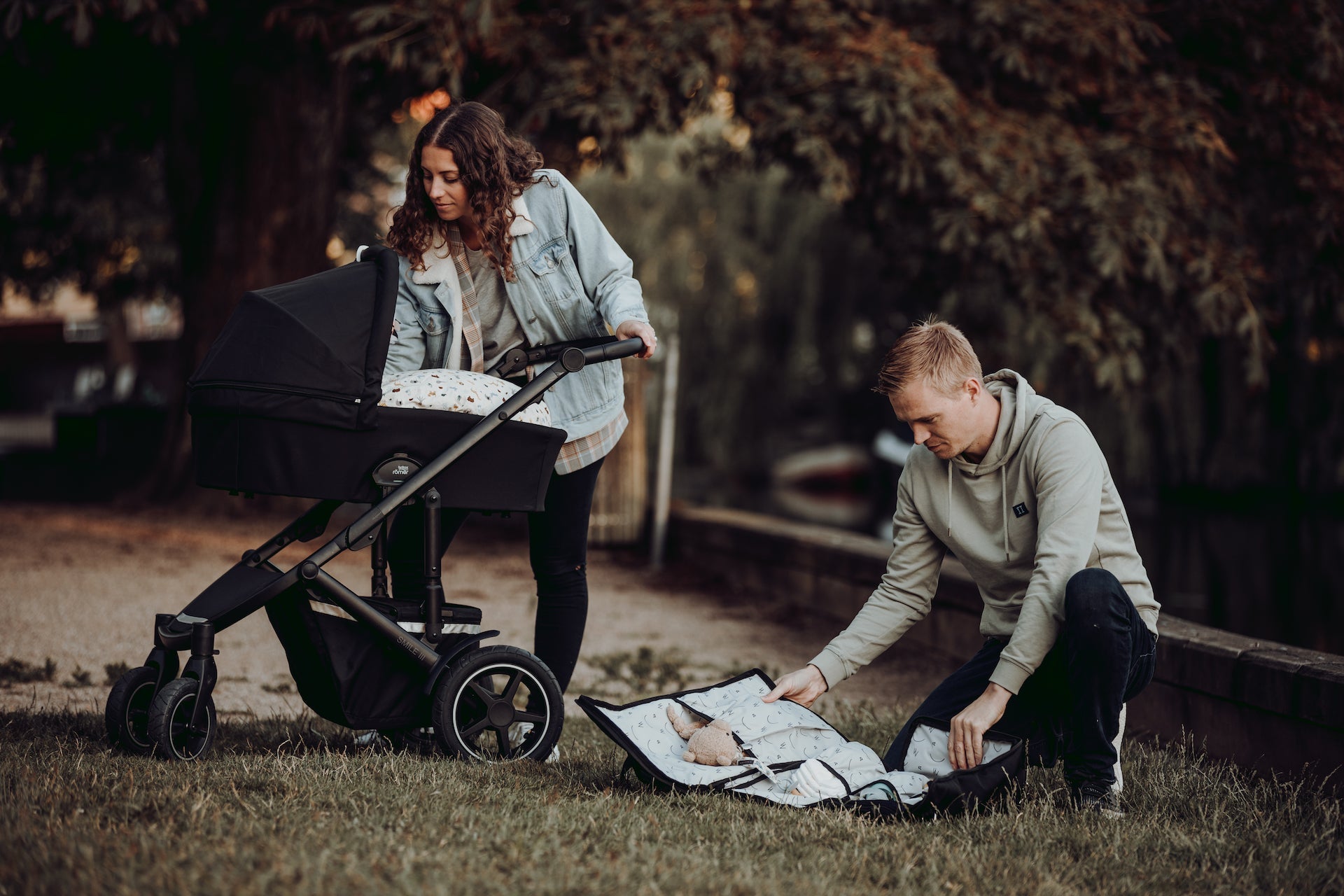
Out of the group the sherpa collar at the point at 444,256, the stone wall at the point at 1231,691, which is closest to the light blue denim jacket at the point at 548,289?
the sherpa collar at the point at 444,256

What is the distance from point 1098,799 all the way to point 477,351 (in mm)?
2067

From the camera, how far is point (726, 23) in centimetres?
823

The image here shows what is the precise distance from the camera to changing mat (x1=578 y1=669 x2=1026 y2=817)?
299 cm

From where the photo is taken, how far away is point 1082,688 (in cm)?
305

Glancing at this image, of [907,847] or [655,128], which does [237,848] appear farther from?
[655,128]

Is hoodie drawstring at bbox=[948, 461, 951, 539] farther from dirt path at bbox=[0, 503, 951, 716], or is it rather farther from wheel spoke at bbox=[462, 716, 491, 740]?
dirt path at bbox=[0, 503, 951, 716]

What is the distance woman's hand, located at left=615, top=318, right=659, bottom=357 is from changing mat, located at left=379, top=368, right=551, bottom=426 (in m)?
0.34

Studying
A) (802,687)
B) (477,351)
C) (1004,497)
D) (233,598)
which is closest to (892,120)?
(477,351)

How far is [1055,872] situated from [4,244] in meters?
15.6

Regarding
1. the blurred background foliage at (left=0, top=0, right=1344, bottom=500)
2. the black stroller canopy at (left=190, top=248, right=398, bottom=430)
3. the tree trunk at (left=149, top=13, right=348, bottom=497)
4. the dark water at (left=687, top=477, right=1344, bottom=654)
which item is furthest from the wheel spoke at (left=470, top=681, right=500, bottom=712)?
the tree trunk at (left=149, top=13, right=348, bottom=497)

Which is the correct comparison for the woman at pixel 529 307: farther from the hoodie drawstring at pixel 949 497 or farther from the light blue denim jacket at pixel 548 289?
the hoodie drawstring at pixel 949 497

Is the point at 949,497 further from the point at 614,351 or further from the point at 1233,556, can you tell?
the point at 1233,556

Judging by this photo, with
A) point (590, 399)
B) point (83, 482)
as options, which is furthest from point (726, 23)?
point (83, 482)

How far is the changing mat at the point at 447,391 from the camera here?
3330mm
